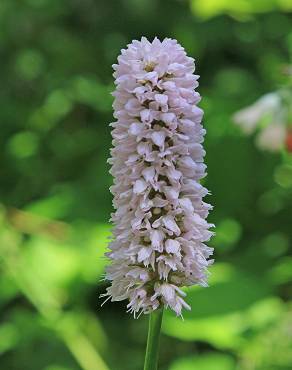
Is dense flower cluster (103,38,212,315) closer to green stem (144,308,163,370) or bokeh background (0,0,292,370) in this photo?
green stem (144,308,163,370)

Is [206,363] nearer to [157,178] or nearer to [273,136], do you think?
[273,136]

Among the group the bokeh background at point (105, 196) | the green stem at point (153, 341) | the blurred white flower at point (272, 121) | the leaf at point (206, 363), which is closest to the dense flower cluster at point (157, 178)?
the green stem at point (153, 341)

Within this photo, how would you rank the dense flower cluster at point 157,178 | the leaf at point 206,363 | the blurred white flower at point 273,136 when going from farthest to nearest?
the leaf at point 206,363 < the blurred white flower at point 273,136 < the dense flower cluster at point 157,178

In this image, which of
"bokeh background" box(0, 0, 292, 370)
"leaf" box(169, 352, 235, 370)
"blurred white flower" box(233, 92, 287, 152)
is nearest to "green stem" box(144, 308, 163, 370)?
"bokeh background" box(0, 0, 292, 370)

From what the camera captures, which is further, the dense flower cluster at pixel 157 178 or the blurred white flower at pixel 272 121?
the blurred white flower at pixel 272 121

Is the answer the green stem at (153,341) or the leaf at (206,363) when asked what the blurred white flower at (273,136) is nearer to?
the leaf at (206,363)
